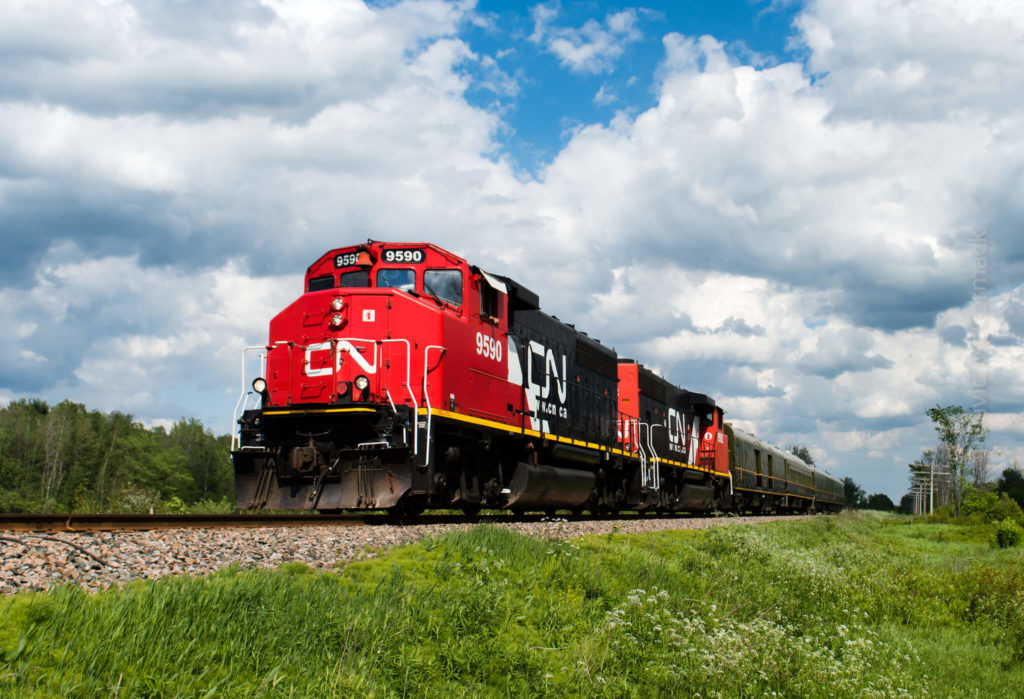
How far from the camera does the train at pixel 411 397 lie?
428 inches

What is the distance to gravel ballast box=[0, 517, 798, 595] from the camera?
540 centimetres

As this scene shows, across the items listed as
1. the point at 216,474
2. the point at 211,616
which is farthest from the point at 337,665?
the point at 216,474

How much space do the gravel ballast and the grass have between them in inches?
21.7

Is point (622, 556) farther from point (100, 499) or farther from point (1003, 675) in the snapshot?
point (100, 499)

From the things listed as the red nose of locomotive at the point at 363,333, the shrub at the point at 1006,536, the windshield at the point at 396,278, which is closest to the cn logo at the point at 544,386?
the red nose of locomotive at the point at 363,333

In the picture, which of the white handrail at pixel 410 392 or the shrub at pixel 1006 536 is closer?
the white handrail at pixel 410 392

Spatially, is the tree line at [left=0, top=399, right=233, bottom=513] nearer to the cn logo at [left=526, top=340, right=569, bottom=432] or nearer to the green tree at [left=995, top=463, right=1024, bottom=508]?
the cn logo at [left=526, top=340, right=569, bottom=432]

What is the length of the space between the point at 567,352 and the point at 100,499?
5703cm

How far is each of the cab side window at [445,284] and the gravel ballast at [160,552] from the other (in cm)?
469

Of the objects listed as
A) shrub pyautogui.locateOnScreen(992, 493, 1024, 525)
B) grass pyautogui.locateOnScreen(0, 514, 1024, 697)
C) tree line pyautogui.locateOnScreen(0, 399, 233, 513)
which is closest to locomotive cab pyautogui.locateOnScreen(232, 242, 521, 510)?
grass pyautogui.locateOnScreen(0, 514, 1024, 697)

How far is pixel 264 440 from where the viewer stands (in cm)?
1137

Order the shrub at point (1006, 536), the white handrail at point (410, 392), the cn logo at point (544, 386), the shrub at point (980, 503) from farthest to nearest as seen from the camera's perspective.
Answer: the shrub at point (980, 503) → the shrub at point (1006, 536) → the cn logo at point (544, 386) → the white handrail at point (410, 392)

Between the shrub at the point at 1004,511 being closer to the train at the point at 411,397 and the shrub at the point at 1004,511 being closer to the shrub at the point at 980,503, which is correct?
the shrub at the point at 980,503

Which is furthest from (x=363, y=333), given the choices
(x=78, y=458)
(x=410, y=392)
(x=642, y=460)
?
(x=78, y=458)
